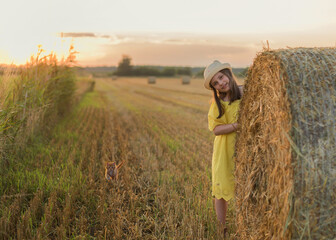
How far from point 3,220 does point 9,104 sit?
286 cm

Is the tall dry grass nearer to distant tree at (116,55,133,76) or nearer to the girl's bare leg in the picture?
the girl's bare leg

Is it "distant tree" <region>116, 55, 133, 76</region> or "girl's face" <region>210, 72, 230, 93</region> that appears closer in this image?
"girl's face" <region>210, 72, 230, 93</region>

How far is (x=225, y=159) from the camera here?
3.46 meters

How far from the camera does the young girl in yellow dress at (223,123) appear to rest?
326 cm

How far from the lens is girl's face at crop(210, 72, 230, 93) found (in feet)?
10.6

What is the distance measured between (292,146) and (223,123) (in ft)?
3.81

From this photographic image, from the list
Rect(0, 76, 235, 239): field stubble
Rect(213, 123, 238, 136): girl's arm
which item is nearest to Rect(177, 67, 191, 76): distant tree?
Rect(0, 76, 235, 239): field stubble

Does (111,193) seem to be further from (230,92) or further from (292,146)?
(292,146)

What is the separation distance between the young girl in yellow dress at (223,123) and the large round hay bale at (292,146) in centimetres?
31

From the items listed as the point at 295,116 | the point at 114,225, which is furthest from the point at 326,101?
the point at 114,225

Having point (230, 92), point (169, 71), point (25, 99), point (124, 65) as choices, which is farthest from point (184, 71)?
point (230, 92)

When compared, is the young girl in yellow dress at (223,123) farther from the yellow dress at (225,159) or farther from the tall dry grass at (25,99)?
the tall dry grass at (25,99)

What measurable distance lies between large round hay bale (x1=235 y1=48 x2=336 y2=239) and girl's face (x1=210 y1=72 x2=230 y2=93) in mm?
292

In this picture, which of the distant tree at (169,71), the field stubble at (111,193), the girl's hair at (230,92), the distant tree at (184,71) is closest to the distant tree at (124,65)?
the distant tree at (169,71)
